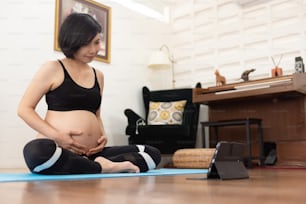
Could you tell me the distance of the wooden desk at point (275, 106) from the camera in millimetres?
2971

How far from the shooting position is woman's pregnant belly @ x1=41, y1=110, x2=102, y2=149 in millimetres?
1760

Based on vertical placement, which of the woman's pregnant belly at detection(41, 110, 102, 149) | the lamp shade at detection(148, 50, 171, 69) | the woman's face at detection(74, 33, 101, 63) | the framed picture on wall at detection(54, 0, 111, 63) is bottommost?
the woman's pregnant belly at detection(41, 110, 102, 149)

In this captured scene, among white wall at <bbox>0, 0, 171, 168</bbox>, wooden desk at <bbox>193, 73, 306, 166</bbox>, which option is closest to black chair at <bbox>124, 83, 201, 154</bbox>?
wooden desk at <bbox>193, 73, 306, 166</bbox>

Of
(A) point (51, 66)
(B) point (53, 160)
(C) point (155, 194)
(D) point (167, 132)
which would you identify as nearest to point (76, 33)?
(A) point (51, 66)

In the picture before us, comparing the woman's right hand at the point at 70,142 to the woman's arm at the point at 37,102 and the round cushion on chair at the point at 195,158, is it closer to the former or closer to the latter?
the woman's arm at the point at 37,102

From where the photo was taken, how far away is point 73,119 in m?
1.78

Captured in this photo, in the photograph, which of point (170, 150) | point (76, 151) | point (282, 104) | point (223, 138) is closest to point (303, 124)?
point (282, 104)

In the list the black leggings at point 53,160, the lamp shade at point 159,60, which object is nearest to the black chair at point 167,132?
the lamp shade at point 159,60

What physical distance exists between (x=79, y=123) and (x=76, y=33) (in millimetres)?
476

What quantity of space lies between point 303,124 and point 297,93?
281mm

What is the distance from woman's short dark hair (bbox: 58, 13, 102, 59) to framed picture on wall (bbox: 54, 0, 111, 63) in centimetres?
154

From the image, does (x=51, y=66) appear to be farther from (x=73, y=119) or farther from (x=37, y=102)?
(x=73, y=119)

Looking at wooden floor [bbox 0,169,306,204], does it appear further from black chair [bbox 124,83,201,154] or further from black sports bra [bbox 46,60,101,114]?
black chair [bbox 124,83,201,154]

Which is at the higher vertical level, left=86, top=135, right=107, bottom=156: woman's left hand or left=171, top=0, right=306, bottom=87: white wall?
left=171, top=0, right=306, bottom=87: white wall
